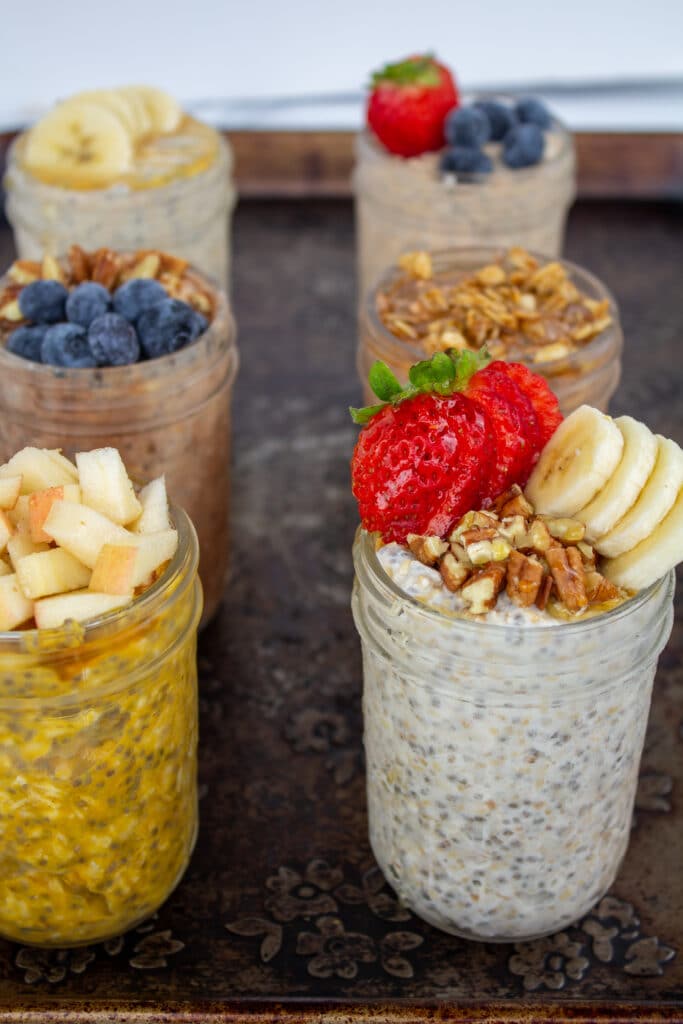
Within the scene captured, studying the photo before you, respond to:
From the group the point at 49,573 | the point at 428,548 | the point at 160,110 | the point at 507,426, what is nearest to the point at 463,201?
the point at 160,110

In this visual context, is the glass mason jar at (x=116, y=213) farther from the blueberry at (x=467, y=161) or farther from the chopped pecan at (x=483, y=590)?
the chopped pecan at (x=483, y=590)

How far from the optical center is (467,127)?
202 centimetres

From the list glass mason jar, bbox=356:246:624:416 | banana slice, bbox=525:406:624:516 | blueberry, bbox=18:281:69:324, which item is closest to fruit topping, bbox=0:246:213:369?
blueberry, bbox=18:281:69:324

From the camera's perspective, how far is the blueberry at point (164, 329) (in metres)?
1.51

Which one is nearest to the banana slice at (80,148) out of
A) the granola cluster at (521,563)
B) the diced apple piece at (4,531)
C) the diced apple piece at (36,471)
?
the diced apple piece at (36,471)

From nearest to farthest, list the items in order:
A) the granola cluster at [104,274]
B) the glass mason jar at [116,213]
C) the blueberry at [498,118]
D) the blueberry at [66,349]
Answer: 1. the blueberry at [66,349]
2. the granola cluster at [104,274]
3. the glass mason jar at [116,213]
4. the blueberry at [498,118]

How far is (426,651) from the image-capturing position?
1112 millimetres

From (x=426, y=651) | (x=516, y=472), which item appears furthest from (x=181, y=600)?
(x=516, y=472)

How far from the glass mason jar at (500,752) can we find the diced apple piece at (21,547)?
0.97 feet

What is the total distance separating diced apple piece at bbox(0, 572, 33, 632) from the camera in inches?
42.5

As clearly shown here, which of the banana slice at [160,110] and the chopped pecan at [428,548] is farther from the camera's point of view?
the banana slice at [160,110]

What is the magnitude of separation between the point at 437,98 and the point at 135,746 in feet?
4.23

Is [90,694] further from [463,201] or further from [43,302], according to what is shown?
[463,201]

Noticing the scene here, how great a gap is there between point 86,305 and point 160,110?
740mm
